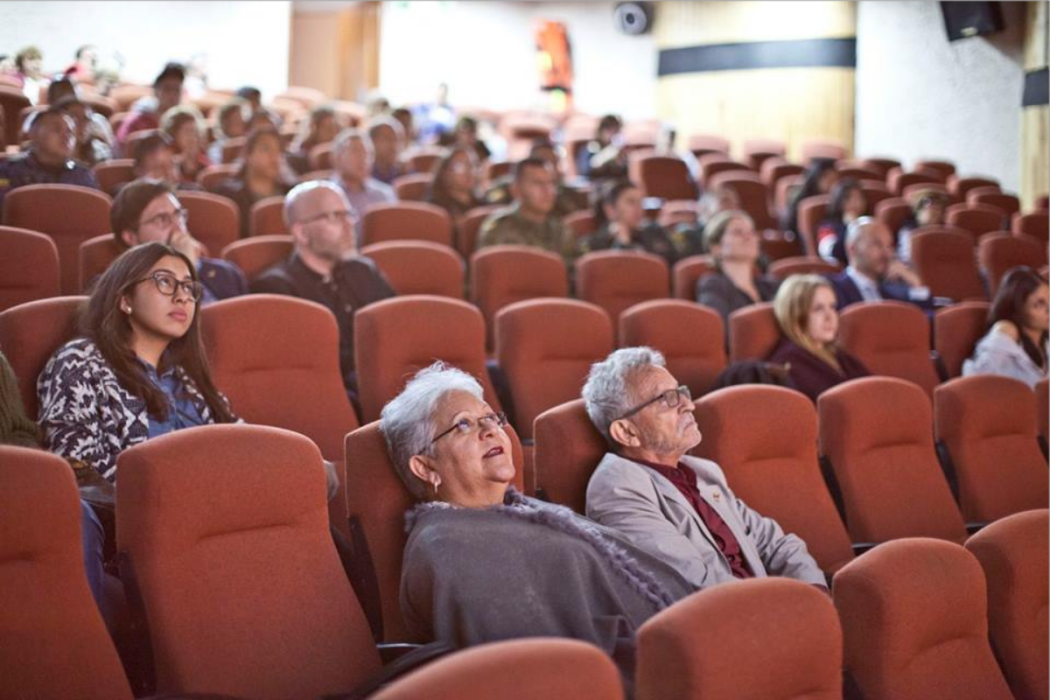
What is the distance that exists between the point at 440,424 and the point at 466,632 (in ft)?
1.18

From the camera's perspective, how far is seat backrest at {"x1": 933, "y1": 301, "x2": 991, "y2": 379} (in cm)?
407

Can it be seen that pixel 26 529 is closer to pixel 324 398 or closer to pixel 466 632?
pixel 466 632

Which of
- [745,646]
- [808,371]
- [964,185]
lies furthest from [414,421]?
[964,185]

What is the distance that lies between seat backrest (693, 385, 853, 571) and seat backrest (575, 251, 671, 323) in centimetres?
138

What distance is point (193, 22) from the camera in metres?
8.88

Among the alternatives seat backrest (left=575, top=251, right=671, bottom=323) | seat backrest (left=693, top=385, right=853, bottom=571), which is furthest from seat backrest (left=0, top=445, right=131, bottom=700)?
seat backrest (left=575, top=251, right=671, bottom=323)

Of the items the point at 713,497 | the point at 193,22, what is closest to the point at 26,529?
the point at 713,497

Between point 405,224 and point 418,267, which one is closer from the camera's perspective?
point 418,267

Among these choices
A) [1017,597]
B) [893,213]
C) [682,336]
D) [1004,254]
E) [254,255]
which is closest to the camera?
[1017,597]

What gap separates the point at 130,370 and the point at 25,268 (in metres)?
0.80

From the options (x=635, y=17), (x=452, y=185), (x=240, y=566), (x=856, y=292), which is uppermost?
(x=635, y=17)

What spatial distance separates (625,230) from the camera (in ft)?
15.8

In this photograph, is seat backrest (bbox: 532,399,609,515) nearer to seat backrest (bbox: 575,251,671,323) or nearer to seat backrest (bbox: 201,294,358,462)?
seat backrest (bbox: 201,294,358,462)

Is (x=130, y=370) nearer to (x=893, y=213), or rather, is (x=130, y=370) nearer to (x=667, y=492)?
(x=667, y=492)
